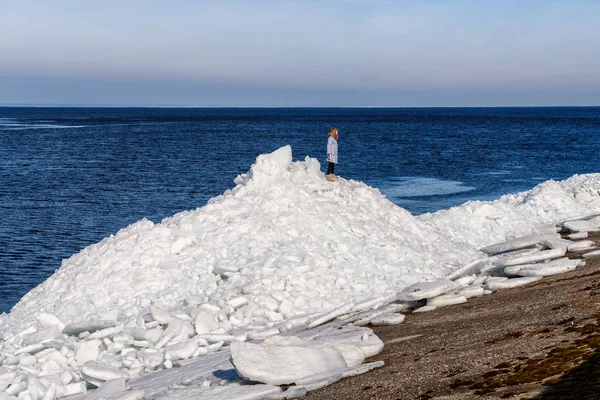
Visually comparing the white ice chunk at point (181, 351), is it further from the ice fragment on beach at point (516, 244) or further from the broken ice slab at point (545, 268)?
the ice fragment on beach at point (516, 244)

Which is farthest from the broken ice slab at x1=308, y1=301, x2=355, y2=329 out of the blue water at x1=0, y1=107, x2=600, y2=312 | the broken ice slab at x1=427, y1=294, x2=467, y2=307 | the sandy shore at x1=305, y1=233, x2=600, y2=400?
the blue water at x1=0, y1=107, x2=600, y2=312

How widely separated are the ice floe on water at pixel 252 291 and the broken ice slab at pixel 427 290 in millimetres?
33

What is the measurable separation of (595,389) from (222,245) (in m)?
10.1

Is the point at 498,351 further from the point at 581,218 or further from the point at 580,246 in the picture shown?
the point at 581,218

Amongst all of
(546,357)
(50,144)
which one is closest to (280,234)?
(546,357)

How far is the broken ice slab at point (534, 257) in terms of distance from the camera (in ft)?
54.2

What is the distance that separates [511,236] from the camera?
72.8 ft

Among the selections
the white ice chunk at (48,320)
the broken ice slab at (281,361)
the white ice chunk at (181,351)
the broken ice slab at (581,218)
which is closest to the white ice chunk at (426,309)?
the broken ice slab at (281,361)

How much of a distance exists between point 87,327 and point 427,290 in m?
6.78

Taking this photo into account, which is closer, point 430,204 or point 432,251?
point 432,251

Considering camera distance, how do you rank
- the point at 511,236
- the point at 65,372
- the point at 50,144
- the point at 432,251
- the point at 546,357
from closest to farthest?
the point at 546,357 < the point at 65,372 < the point at 432,251 < the point at 511,236 < the point at 50,144

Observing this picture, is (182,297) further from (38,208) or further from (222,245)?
(38,208)

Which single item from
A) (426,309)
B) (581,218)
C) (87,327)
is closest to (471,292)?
(426,309)

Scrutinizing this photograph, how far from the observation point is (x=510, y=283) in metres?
14.9
